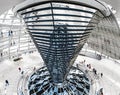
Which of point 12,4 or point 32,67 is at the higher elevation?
point 12,4

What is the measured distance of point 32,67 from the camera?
2009cm

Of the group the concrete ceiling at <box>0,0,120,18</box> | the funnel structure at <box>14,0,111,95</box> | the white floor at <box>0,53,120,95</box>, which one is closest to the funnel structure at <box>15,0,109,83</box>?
the funnel structure at <box>14,0,111,95</box>

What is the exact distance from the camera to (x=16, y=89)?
57.3 feet

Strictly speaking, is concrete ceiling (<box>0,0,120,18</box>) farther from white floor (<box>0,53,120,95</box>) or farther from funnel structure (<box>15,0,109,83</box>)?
funnel structure (<box>15,0,109,83</box>)

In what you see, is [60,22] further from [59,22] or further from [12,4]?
[12,4]

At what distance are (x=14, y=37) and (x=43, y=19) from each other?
9262 mm

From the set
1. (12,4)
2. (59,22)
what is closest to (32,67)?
(59,22)

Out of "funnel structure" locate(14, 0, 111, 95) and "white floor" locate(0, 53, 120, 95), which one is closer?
"funnel structure" locate(14, 0, 111, 95)

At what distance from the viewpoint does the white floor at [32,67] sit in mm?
17652

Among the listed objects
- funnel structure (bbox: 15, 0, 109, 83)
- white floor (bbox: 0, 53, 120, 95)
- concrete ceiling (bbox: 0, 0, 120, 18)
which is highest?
concrete ceiling (bbox: 0, 0, 120, 18)

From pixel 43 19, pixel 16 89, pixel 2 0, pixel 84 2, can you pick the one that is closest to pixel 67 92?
pixel 16 89

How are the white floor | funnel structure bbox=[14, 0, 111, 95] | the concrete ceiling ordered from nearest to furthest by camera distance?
funnel structure bbox=[14, 0, 111, 95] < the white floor < the concrete ceiling

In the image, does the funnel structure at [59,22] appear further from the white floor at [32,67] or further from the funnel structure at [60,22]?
the white floor at [32,67]

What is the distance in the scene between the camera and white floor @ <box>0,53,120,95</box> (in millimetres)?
17652
